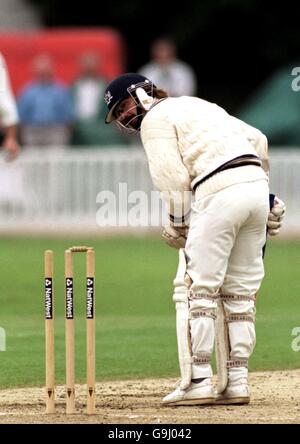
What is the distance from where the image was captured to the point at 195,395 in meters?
9.70

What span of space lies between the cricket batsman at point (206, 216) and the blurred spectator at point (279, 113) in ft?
49.0

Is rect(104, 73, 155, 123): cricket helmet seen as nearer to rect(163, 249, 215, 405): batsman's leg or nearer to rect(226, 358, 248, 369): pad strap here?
rect(163, 249, 215, 405): batsman's leg

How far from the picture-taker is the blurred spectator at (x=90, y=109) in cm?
2408

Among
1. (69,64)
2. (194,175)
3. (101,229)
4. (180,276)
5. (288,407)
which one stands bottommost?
(288,407)

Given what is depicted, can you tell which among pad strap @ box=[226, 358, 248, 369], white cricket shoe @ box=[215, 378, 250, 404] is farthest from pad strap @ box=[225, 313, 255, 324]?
white cricket shoe @ box=[215, 378, 250, 404]

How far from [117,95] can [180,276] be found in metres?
1.22

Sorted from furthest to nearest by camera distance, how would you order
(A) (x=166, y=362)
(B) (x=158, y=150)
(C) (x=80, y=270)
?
(C) (x=80, y=270), (A) (x=166, y=362), (B) (x=158, y=150)

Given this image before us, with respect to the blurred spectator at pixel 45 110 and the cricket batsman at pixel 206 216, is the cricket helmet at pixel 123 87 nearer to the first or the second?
the cricket batsman at pixel 206 216

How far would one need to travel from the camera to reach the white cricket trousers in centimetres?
955

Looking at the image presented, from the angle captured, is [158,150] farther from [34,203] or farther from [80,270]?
[34,203]

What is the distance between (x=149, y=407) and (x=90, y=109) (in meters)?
15.2

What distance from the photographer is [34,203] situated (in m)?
22.7

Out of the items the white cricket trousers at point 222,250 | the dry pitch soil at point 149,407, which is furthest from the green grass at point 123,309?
the white cricket trousers at point 222,250

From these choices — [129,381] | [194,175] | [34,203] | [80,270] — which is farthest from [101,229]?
[194,175]
